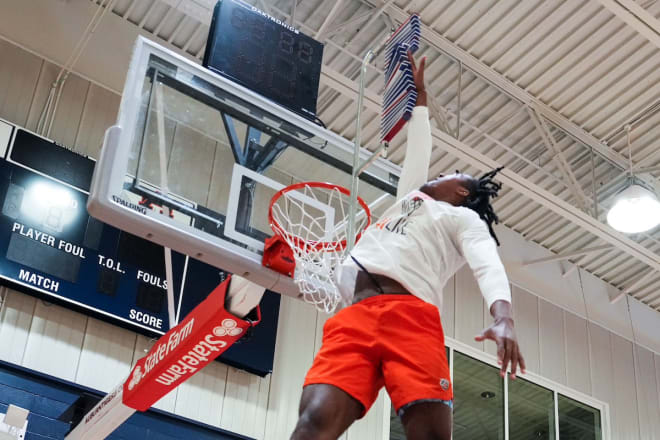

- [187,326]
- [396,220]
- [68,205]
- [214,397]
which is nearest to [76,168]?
[68,205]

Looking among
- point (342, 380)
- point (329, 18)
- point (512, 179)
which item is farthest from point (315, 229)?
point (512, 179)

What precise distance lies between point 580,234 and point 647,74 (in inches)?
122

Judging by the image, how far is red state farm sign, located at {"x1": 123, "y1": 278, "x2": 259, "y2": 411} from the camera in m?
Result: 5.87

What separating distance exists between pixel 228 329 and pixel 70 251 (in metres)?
3.22

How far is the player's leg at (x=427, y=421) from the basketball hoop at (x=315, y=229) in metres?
2.00

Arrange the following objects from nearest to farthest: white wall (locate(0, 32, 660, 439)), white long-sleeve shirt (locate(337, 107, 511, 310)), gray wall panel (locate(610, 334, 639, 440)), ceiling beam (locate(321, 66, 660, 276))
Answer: white long-sleeve shirt (locate(337, 107, 511, 310)) → white wall (locate(0, 32, 660, 439)) → ceiling beam (locate(321, 66, 660, 276)) → gray wall panel (locate(610, 334, 639, 440))

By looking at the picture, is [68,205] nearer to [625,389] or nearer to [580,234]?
[580,234]

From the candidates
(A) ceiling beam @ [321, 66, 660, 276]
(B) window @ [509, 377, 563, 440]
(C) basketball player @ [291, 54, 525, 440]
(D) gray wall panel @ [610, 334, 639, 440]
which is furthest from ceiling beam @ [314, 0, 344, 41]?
(D) gray wall panel @ [610, 334, 639, 440]

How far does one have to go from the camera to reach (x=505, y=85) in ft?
33.1

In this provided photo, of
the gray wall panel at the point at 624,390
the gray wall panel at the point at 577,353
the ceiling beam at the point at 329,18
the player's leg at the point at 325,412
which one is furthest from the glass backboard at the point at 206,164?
the gray wall panel at the point at 624,390

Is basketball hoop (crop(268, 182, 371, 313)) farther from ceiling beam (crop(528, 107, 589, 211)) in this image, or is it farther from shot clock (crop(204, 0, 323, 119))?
ceiling beam (crop(528, 107, 589, 211))

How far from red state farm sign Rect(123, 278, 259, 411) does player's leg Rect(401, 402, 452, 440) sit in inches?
120

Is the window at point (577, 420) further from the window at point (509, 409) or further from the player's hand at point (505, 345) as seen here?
the player's hand at point (505, 345)

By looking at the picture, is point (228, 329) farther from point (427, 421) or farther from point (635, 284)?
point (635, 284)
